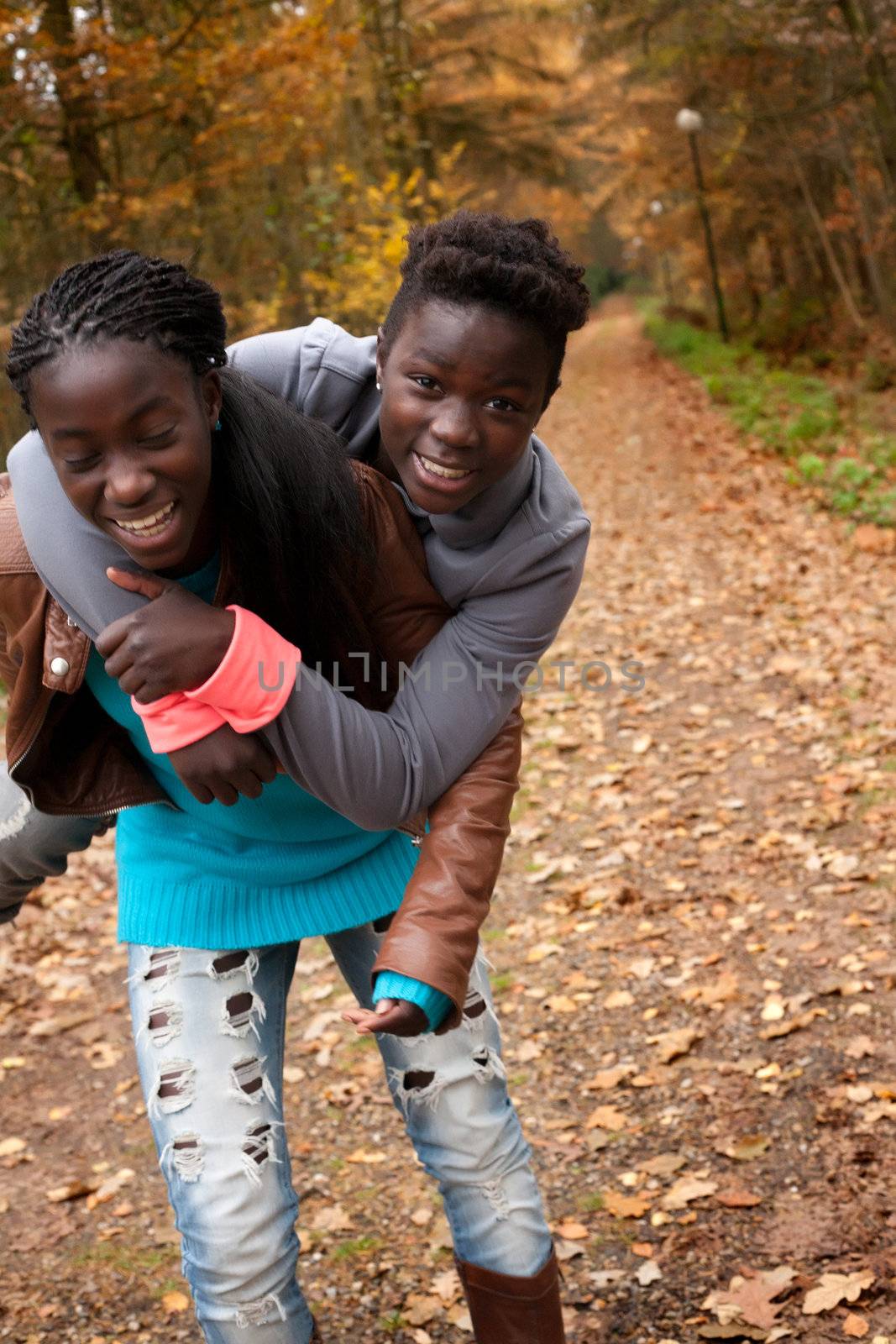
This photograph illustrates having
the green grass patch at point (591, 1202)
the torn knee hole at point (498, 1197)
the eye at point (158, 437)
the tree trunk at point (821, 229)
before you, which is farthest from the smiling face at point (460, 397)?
the tree trunk at point (821, 229)

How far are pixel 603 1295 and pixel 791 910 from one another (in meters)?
2.21

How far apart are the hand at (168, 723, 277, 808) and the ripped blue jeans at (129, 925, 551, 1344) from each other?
1.43ft

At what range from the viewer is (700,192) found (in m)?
24.4

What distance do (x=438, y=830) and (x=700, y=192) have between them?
24.4 metres

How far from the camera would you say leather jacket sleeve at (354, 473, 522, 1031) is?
2.18 meters

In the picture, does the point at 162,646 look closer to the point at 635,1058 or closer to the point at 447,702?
the point at 447,702

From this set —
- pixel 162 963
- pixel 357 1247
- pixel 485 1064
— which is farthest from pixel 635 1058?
pixel 162 963

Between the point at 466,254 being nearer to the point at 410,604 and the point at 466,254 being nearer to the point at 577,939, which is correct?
the point at 410,604

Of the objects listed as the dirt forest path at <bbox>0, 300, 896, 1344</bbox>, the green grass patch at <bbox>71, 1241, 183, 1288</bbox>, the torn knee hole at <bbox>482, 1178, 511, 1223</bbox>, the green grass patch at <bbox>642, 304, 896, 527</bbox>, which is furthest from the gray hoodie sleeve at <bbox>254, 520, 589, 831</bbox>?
the green grass patch at <bbox>642, 304, 896, 527</bbox>

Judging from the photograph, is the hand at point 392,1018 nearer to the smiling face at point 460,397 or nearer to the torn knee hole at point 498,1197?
the torn knee hole at point 498,1197

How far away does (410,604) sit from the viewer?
2361 mm

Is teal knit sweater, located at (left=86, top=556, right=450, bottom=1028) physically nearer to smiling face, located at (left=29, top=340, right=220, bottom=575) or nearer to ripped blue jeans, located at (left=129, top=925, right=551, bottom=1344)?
ripped blue jeans, located at (left=129, top=925, right=551, bottom=1344)

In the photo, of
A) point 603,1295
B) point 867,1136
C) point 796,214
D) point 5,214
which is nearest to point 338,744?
point 603,1295

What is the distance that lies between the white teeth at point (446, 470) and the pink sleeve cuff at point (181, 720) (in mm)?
554
